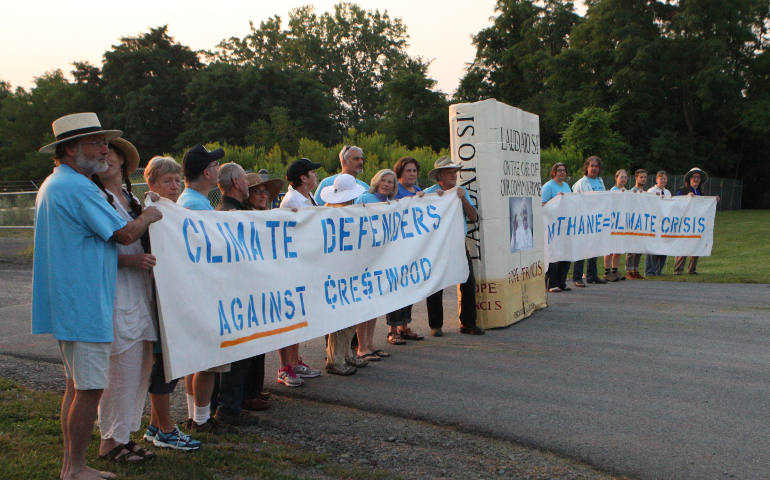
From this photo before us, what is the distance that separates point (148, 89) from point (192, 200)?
5423 centimetres

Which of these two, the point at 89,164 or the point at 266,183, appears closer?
the point at 89,164

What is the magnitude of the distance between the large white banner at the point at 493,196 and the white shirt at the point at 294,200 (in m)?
2.49

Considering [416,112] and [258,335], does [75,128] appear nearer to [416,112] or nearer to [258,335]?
[258,335]

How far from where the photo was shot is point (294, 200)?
632 centimetres

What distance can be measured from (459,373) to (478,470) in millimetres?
2197

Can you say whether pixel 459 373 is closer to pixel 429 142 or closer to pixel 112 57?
pixel 429 142

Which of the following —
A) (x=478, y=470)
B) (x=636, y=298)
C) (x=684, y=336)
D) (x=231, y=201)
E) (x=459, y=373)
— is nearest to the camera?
(x=478, y=470)

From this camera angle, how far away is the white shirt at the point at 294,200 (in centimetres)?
627

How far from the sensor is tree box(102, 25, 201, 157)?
5469 cm

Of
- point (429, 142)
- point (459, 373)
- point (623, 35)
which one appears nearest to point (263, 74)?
point (429, 142)

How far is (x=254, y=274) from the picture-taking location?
5.11 meters

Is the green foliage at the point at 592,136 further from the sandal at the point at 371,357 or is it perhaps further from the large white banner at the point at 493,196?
the sandal at the point at 371,357

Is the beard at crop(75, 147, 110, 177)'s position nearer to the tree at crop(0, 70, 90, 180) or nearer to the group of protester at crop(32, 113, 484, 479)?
the group of protester at crop(32, 113, 484, 479)

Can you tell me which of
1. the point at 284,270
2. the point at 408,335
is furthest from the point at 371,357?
the point at 284,270
